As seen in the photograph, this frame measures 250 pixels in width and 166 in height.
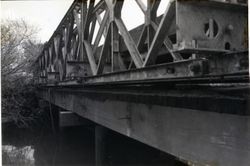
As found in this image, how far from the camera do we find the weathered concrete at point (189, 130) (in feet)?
9.20

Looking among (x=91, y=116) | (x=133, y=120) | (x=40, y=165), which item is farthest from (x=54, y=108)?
(x=133, y=120)

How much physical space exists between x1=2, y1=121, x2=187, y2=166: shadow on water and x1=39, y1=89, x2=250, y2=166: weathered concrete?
372 cm

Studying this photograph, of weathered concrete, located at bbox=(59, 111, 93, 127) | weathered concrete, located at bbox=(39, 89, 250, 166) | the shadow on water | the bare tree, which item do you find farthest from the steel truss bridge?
weathered concrete, located at bbox=(59, 111, 93, 127)

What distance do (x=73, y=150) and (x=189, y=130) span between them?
9.71 m

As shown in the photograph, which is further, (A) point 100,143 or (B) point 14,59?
(A) point 100,143

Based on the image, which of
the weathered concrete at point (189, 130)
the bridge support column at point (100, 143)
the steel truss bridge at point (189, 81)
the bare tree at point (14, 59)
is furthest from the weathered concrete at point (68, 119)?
the steel truss bridge at point (189, 81)

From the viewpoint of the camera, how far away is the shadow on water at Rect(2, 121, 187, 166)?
9859 millimetres

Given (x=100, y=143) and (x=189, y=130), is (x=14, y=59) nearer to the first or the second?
(x=100, y=143)

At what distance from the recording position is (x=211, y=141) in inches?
125

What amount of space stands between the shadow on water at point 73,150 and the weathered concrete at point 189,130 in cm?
372

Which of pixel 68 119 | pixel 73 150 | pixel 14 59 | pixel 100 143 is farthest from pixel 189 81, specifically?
pixel 73 150

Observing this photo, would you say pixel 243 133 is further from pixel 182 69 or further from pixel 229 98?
pixel 182 69

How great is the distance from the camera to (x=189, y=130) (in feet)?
11.6

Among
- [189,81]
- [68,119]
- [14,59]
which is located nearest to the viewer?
[189,81]
